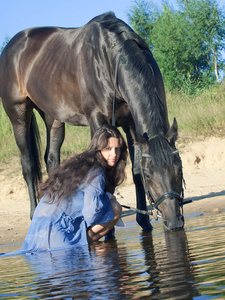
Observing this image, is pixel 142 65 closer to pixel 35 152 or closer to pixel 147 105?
pixel 147 105

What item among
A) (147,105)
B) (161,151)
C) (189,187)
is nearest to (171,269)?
(161,151)

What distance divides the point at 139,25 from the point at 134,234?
3055 cm

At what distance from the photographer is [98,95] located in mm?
5734

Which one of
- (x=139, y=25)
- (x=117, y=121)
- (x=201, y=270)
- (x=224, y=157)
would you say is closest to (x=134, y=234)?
(x=117, y=121)

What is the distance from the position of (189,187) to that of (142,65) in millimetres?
4274

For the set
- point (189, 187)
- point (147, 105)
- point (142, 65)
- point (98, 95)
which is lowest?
point (189, 187)

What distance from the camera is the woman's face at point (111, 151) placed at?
4285 millimetres

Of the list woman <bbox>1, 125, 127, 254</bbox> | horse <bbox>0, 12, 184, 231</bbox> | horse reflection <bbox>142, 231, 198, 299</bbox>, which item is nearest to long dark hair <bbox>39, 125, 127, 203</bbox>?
woman <bbox>1, 125, 127, 254</bbox>

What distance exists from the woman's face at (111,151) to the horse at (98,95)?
189 millimetres

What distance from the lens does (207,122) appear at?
1059 centimetres

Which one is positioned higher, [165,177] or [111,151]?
[111,151]

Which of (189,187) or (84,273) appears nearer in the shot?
(84,273)

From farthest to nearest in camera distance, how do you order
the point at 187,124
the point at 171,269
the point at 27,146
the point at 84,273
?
the point at 187,124 → the point at 27,146 → the point at 84,273 → the point at 171,269

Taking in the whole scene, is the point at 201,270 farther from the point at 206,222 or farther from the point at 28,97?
the point at 28,97
